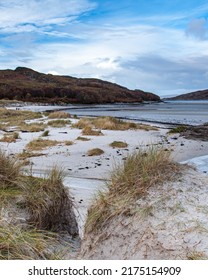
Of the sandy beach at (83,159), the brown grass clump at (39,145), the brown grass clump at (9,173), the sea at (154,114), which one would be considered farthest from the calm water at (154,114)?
the brown grass clump at (9,173)

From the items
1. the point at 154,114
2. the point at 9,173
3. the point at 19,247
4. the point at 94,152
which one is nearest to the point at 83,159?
the point at 94,152

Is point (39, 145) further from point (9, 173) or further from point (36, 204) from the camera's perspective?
point (36, 204)

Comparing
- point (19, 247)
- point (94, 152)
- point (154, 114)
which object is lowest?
point (94, 152)

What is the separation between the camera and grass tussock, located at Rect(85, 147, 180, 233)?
5.31 metres

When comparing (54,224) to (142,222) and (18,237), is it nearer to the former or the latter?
(142,222)

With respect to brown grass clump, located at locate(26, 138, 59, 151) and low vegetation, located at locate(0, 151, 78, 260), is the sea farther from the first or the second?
brown grass clump, located at locate(26, 138, 59, 151)

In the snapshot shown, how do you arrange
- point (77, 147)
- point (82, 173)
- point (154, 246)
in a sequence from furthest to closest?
point (77, 147)
point (82, 173)
point (154, 246)

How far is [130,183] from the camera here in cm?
565

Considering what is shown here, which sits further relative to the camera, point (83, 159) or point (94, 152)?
point (94, 152)

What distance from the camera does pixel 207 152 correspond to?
16.5 m

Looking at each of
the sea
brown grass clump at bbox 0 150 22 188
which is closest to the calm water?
the sea

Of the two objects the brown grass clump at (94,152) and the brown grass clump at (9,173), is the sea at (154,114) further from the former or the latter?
the brown grass clump at (9,173)
